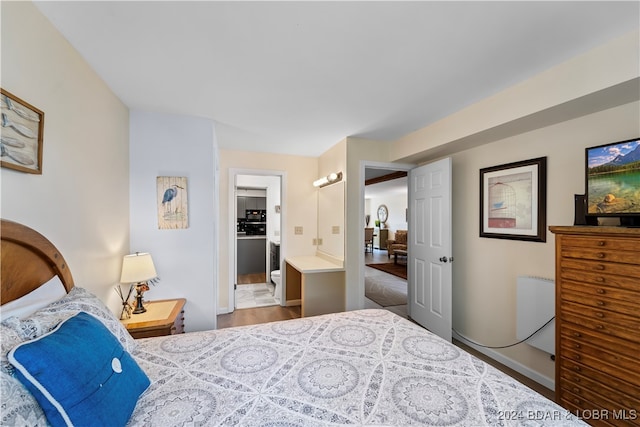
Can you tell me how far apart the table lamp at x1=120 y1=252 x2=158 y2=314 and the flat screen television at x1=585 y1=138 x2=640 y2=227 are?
3192mm

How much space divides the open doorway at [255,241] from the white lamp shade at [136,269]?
1610 mm

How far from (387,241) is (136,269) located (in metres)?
8.27

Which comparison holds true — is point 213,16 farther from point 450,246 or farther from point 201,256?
point 450,246

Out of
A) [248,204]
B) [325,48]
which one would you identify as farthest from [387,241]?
[325,48]

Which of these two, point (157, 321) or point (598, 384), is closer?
point (598, 384)

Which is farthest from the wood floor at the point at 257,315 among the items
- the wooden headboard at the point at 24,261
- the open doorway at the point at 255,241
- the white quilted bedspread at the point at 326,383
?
the wooden headboard at the point at 24,261

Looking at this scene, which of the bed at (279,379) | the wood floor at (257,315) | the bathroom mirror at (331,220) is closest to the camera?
the bed at (279,379)

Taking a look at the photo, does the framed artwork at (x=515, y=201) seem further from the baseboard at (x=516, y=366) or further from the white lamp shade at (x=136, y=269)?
the white lamp shade at (x=136, y=269)

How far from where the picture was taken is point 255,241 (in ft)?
19.5

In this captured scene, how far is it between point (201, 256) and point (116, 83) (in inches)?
61.8

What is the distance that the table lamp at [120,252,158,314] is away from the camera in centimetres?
195

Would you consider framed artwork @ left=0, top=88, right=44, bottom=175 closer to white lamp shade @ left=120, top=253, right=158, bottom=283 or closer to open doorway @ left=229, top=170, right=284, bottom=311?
white lamp shade @ left=120, top=253, right=158, bottom=283

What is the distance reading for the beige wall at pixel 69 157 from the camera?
1.09m

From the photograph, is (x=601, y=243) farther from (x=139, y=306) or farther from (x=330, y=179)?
(x=139, y=306)
